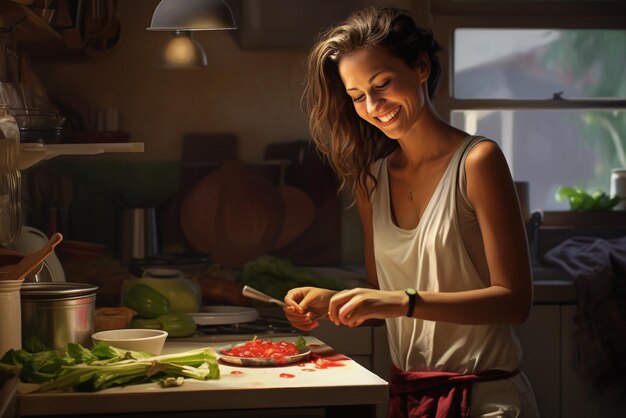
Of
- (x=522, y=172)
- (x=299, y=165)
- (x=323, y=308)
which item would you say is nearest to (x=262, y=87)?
(x=299, y=165)

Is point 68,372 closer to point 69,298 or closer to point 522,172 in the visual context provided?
point 69,298

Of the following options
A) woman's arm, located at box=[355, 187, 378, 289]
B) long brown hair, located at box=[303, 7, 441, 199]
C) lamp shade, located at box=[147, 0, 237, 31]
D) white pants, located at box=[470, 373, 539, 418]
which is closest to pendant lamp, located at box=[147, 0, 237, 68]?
lamp shade, located at box=[147, 0, 237, 31]

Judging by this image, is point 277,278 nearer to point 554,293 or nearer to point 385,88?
point 554,293

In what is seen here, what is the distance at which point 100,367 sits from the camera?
187 cm

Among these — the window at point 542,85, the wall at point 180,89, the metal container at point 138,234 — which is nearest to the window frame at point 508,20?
the window at point 542,85

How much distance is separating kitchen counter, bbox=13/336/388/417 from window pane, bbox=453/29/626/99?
2.30 metres

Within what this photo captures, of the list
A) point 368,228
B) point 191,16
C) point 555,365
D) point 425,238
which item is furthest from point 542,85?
point 425,238

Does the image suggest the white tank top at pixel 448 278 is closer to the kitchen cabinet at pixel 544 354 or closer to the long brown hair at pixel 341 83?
the long brown hair at pixel 341 83

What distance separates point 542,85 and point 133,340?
244cm

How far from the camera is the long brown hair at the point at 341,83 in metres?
2.17

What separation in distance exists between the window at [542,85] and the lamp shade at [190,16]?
1544 mm

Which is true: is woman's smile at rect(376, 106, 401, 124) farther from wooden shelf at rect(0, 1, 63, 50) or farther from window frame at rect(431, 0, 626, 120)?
window frame at rect(431, 0, 626, 120)

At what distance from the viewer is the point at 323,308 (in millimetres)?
2182

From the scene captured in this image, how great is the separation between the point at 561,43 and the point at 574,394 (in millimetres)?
1451
